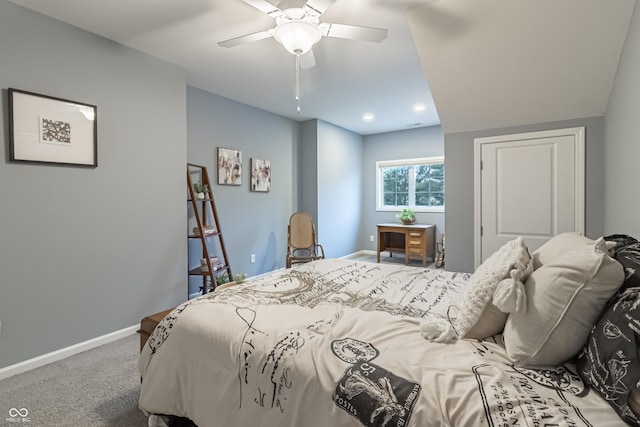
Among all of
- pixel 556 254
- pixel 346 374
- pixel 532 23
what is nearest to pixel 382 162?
pixel 532 23

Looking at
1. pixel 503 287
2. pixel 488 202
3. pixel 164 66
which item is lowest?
pixel 503 287

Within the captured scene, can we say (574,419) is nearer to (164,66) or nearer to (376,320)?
(376,320)

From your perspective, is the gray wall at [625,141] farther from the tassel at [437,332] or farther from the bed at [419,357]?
the tassel at [437,332]

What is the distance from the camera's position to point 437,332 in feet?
3.90

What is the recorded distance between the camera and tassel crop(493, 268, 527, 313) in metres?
1.01

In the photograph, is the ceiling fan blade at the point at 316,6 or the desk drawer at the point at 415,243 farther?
the desk drawer at the point at 415,243

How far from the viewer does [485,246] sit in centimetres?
328

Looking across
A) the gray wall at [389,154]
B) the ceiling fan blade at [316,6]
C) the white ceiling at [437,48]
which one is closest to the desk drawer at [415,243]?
the gray wall at [389,154]

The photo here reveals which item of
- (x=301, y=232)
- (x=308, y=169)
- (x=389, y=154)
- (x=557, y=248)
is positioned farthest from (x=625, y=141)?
(x=389, y=154)

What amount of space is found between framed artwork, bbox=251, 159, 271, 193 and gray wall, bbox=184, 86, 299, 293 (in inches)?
2.7

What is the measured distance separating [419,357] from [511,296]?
363mm

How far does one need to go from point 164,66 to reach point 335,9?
1.81 metres

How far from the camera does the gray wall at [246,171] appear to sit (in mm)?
3750

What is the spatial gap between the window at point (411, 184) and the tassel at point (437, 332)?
492 cm
